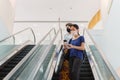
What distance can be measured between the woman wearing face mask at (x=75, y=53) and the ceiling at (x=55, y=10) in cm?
969

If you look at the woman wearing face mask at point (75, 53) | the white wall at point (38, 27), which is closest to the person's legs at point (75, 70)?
the woman wearing face mask at point (75, 53)

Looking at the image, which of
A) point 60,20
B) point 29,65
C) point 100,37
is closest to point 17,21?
point 60,20

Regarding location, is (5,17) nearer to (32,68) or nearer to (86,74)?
(86,74)

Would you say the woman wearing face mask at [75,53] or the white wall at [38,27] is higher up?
the woman wearing face mask at [75,53]

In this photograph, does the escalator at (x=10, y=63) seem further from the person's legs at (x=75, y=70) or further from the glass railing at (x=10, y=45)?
the person's legs at (x=75, y=70)

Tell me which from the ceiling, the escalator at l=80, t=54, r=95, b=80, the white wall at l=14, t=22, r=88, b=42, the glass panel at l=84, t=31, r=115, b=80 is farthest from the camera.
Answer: the white wall at l=14, t=22, r=88, b=42

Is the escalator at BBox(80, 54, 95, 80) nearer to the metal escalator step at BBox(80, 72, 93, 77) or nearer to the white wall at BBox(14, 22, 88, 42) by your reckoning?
the metal escalator step at BBox(80, 72, 93, 77)

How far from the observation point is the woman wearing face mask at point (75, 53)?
499cm

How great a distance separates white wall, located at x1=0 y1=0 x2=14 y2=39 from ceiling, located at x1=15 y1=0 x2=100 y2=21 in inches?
143

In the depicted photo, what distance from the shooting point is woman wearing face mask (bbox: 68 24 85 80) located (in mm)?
4988

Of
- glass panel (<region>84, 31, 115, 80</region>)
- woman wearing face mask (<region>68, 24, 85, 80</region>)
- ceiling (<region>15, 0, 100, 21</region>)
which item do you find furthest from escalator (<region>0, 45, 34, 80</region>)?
ceiling (<region>15, 0, 100, 21</region>)

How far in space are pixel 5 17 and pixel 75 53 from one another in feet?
21.3

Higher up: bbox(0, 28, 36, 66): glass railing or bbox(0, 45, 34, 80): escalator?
bbox(0, 28, 36, 66): glass railing

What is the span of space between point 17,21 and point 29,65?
1263 cm
